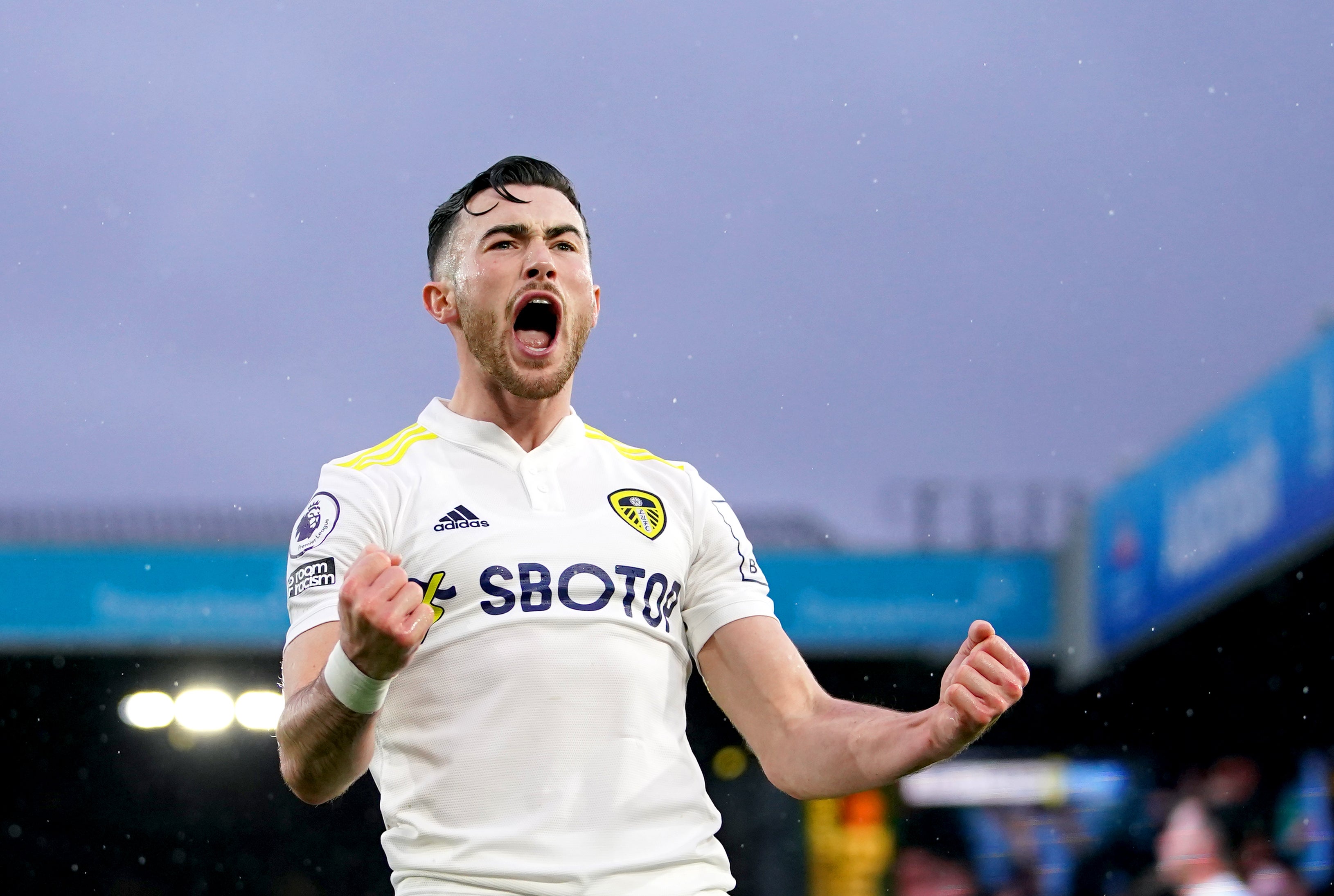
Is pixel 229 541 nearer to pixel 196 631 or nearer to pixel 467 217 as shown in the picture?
pixel 196 631

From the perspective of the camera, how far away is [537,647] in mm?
2887

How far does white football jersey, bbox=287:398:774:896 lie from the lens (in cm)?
281

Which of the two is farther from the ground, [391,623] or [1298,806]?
[1298,806]

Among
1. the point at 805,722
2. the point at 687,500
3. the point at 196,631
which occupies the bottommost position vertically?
the point at 805,722

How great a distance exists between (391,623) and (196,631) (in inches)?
446

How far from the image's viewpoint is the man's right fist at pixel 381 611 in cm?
239

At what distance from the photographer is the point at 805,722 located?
3133 mm

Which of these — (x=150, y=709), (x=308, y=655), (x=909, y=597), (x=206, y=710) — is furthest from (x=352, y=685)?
(x=150, y=709)

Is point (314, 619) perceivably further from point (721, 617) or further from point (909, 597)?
point (909, 597)

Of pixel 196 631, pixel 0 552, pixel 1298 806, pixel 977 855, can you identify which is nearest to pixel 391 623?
pixel 196 631

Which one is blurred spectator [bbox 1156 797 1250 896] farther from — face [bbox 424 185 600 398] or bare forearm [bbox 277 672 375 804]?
bare forearm [bbox 277 672 375 804]

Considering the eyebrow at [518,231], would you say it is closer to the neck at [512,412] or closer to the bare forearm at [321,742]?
the neck at [512,412]

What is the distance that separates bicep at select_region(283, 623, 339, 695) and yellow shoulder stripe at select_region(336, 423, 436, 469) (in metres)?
0.36

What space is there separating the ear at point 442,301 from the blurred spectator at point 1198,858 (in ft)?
30.3
